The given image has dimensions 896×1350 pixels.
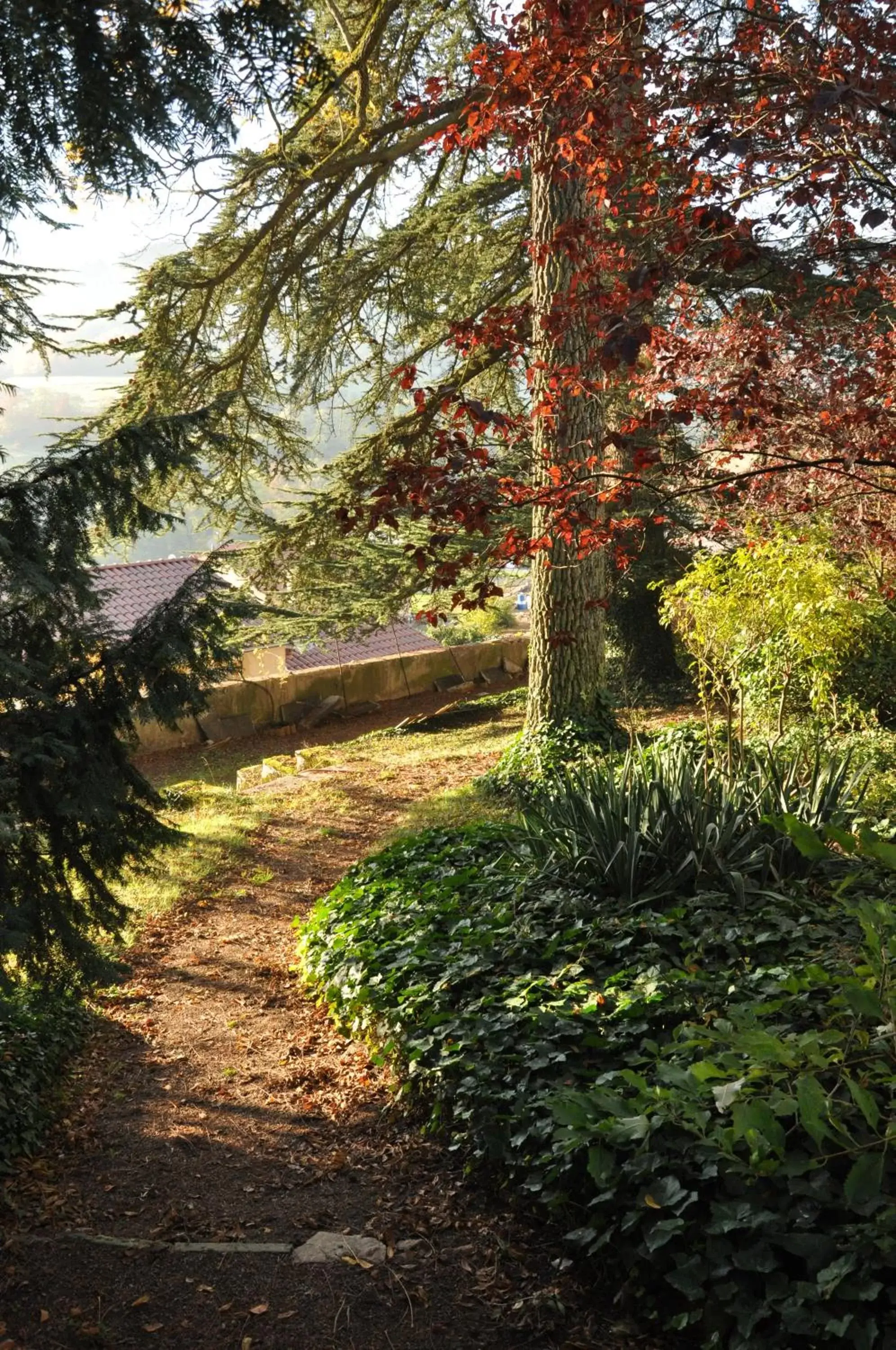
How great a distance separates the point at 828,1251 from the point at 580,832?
260 centimetres

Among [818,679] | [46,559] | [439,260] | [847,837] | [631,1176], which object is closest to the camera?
[847,837]

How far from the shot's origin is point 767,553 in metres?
8.36

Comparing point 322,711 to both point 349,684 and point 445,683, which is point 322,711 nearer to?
point 349,684

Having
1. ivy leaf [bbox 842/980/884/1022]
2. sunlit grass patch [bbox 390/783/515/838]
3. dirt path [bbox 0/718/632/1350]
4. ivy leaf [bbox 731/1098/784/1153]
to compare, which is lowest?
dirt path [bbox 0/718/632/1350]

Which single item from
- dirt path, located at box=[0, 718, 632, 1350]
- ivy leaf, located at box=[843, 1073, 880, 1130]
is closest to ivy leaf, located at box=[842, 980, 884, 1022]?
ivy leaf, located at box=[843, 1073, 880, 1130]

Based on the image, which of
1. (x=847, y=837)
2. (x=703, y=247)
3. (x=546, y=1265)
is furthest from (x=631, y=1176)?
(x=703, y=247)

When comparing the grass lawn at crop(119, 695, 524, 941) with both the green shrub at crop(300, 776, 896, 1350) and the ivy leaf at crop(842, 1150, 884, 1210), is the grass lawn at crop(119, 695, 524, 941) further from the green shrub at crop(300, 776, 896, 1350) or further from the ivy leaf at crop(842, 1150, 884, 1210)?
the ivy leaf at crop(842, 1150, 884, 1210)

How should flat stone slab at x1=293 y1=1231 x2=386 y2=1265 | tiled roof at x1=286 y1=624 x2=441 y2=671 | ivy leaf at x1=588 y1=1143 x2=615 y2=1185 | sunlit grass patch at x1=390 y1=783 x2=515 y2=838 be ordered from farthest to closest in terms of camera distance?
tiled roof at x1=286 y1=624 x2=441 y2=671 → sunlit grass patch at x1=390 y1=783 x2=515 y2=838 → flat stone slab at x1=293 y1=1231 x2=386 y2=1265 → ivy leaf at x1=588 y1=1143 x2=615 y2=1185

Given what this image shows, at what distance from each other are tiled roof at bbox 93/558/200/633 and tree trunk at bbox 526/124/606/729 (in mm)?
10058

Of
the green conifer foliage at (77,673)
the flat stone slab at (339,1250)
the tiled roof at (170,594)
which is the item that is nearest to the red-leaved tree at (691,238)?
the green conifer foliage at (77,673)

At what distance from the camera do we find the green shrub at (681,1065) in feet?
8.39

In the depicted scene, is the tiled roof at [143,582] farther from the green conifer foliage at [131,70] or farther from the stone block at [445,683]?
the green conifer foliage at [131,70]

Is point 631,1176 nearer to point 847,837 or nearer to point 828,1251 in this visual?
point 828,1251

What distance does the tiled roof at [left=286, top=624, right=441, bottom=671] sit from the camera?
62.2ft
